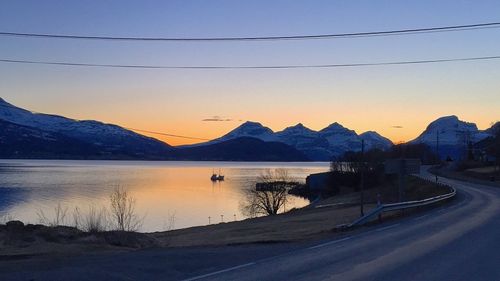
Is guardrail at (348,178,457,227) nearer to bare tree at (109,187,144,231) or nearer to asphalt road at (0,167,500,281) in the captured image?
asphalt road at (0,167,500,281)

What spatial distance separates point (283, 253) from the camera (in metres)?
14.3

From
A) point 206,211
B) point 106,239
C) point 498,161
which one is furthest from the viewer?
point 498,161

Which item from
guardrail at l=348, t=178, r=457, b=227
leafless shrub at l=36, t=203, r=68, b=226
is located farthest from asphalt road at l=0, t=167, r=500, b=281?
leafless shrub at l=36, t=203, r=68, b=226

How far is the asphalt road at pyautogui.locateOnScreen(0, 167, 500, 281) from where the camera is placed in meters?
11.0

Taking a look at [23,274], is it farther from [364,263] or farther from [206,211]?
[206,211]

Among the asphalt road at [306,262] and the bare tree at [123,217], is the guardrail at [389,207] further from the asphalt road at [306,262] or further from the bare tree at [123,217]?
the bare tree at [123,217]

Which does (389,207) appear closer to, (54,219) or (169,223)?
(169,223)

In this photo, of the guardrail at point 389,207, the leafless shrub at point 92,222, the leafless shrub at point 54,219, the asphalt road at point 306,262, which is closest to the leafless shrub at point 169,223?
the leafless shrub at point 92,222

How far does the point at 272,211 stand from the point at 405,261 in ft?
168

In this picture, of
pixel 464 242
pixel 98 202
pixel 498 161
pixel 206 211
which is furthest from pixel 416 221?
pixel 498 161

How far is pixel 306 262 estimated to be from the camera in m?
12.8

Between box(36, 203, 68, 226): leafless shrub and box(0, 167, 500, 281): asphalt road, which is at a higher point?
box(0, 167, 500, 281): asphalt road

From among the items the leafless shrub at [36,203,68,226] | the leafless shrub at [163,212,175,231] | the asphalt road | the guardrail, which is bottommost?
the leafless shrub at [163,212,175,231]

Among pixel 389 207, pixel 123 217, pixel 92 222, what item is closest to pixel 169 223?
pixel 123 217
